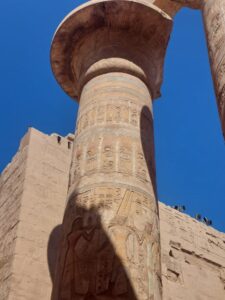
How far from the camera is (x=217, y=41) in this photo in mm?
4148

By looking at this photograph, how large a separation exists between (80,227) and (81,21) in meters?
3.69

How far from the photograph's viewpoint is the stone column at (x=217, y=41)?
365 cm

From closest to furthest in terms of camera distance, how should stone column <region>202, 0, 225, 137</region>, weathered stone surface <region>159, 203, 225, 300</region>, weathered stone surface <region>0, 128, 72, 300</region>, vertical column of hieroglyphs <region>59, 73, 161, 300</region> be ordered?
stone column <region>202, 0, 225, 137</region> → vertical column of hieroglyphs <region>59, 73, 161, 300</region> → weathered stone surface <region>0, 128, 72, 300</region> → weathered stone surface <region>159, 203, 225, 300</region>

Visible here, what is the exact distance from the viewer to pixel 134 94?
5.86 meters

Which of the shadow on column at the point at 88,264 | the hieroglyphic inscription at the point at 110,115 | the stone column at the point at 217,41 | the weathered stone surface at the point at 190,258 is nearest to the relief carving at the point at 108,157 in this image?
the hieroglyphic inscription at the point at 110,115

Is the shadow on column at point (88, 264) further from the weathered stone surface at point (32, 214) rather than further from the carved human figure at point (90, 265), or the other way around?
the weathered stone surface at point (32, 214)

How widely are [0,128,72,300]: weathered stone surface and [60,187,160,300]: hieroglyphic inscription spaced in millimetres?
3388

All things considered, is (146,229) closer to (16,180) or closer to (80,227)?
(80,227)

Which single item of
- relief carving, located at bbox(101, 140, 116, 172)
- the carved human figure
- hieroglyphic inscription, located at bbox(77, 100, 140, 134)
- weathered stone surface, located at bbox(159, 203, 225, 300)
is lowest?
the carved human figure

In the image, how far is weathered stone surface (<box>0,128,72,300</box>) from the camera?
7552mm

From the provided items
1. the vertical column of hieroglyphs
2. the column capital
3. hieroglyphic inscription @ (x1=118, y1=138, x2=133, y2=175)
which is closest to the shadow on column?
the vertical column of hieroglyphs

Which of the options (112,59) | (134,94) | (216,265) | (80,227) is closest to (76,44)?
(112,59)

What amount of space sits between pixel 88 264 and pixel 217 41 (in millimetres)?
2470

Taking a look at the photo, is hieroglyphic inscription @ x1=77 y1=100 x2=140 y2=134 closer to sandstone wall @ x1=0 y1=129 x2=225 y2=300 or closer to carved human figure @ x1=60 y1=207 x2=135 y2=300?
carved human figure @ x1=60 y1=207 x2=135 y2=300
